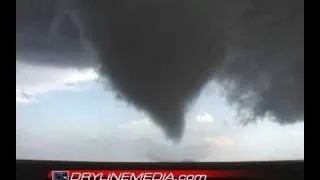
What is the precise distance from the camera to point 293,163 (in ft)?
16.4
